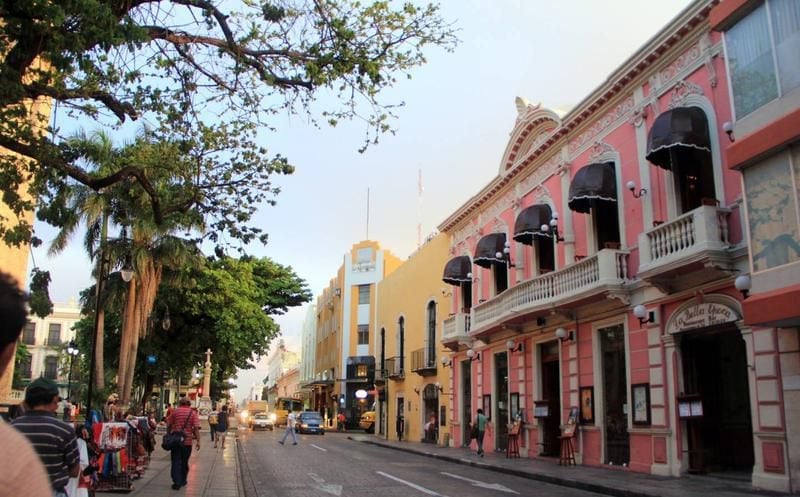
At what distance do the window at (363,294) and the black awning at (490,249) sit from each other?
3459 cm

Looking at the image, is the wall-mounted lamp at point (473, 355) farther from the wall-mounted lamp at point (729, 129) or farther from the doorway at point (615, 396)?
the wall-mounted lamp at point (729, 129)

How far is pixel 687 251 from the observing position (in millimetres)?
13883

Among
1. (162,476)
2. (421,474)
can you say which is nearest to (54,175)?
(162,476)

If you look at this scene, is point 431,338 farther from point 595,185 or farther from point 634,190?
point 634,190

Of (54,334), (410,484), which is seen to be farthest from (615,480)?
(54,334)

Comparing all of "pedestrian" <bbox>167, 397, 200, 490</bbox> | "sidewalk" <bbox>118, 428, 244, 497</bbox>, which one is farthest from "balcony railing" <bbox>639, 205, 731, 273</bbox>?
"pedestrian" <bbox>167, 397, 200, 490</bbox>

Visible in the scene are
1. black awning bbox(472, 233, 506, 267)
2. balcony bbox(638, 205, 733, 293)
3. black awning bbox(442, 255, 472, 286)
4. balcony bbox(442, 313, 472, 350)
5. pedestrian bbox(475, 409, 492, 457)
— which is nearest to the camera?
balcony bbox(638, 205, 733, 293)

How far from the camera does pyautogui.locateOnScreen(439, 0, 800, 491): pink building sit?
1356cm

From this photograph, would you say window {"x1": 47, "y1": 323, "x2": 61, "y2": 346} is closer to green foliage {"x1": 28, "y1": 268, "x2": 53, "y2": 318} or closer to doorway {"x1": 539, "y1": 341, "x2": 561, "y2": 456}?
doorway {"x1": 539, "y1": 341, "x2": 561, "y2": 456}

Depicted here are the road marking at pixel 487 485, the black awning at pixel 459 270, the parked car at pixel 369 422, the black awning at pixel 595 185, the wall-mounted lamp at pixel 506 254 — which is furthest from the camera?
the parked car at pixel 369 422

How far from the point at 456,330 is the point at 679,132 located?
603 inches

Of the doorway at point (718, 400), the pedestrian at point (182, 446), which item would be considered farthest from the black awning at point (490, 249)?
the pedestrian at point (182, 446)

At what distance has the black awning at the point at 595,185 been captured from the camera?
17.5 m

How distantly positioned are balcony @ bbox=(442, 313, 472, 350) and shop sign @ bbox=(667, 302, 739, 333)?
12.8 m
